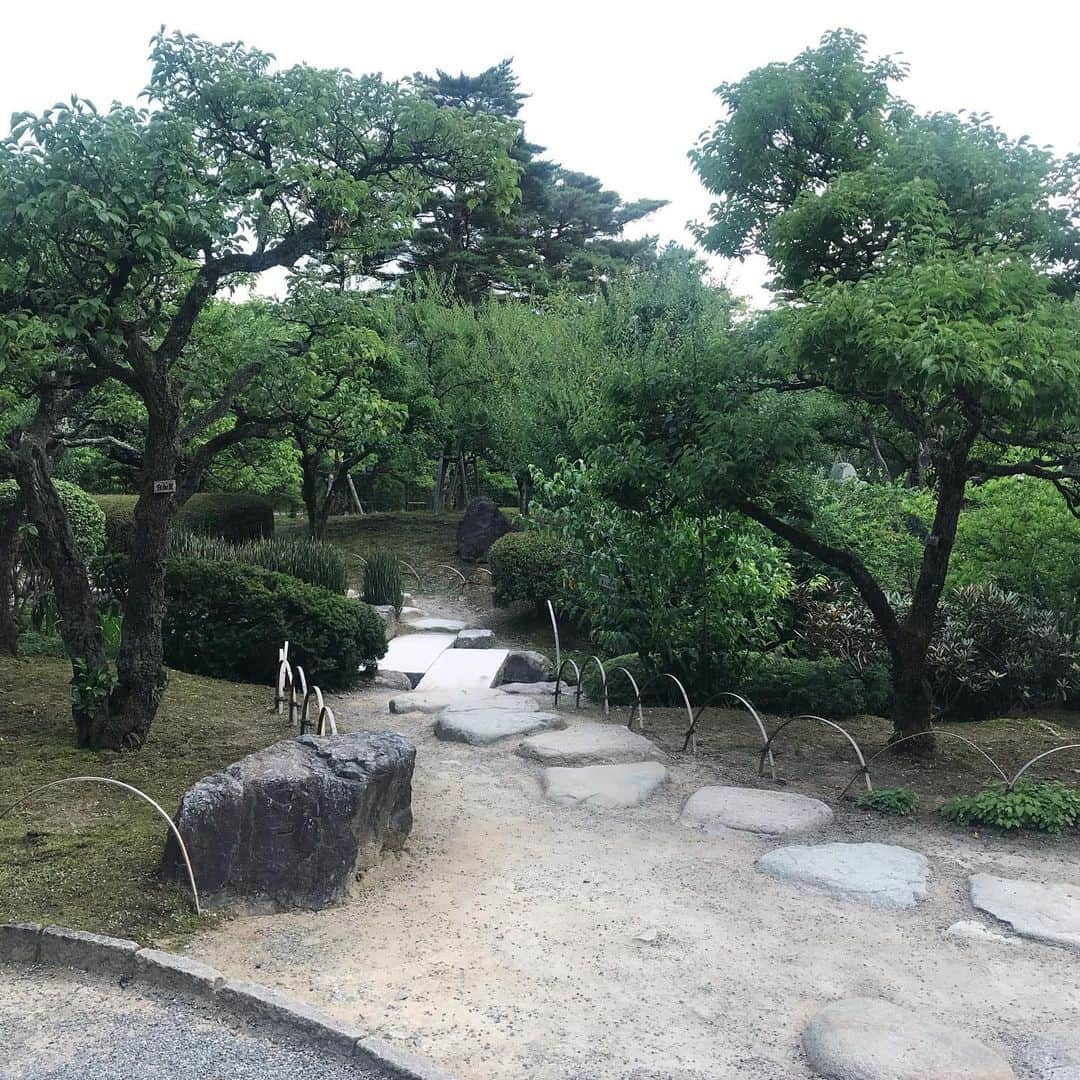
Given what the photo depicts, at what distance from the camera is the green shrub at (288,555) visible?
1023 centimetres

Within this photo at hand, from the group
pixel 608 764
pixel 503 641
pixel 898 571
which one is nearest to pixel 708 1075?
pixel 608 764

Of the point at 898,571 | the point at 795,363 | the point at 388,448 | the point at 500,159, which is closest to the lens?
the point at 795,363

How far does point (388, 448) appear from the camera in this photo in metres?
18.5

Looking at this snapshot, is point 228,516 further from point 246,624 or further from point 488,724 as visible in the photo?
point 488,724

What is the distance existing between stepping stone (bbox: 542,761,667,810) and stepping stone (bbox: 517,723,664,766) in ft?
0.60

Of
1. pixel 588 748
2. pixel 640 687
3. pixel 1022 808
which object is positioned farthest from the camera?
pixel 640 687

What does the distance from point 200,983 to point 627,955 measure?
1.46 m

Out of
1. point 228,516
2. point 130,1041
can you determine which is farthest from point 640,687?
point 228,516

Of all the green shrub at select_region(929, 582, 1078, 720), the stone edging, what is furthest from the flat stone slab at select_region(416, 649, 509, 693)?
the stone edging

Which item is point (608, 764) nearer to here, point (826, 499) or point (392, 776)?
point (392, 776)

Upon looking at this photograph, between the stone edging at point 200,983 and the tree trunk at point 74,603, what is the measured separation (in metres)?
2.26

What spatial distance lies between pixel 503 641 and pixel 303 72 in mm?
7694

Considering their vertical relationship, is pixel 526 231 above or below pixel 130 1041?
above

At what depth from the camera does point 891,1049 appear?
2.90 meters
